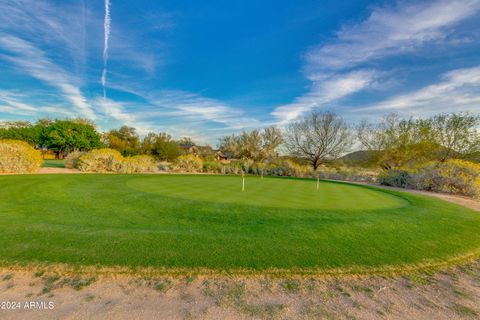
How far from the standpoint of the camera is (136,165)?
2270 cm

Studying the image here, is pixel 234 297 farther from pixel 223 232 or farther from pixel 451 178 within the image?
pixel 451 178

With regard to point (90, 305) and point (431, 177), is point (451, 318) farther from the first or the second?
point (431, 177)

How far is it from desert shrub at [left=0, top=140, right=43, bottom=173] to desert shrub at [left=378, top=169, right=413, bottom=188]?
30.2 m

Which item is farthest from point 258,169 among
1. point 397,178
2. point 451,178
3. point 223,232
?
point 223,232

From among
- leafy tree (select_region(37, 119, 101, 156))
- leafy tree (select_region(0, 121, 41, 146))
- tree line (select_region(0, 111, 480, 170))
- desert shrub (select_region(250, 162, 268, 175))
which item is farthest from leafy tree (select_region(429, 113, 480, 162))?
leafy tree (select_region(0, 121, 41, 146))

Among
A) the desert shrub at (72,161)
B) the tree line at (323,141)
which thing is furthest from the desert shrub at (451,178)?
the desert shrub at (72,161)

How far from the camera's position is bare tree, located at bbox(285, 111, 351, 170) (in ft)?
105

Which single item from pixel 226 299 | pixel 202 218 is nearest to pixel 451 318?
pixel 226 299

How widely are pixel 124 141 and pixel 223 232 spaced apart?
4617 cm

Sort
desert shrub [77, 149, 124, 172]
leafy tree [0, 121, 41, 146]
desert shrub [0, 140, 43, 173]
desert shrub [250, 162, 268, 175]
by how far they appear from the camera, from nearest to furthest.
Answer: desert shrub [0, 140, 43, 173] < desert shrub [77, 149, 124, 172] < desert shrub [250, 162, 268, 175] < leafy tree [0, 121, 41, 146]

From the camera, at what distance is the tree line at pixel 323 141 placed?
77.4 ft

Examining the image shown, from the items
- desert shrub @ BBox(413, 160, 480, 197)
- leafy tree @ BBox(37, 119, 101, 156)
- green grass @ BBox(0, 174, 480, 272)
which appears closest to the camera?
green grass @ BBox(0, 174, 480, 272)

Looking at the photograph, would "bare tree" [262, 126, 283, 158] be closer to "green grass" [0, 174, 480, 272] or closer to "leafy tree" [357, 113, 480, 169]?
"leafy tree" [357, 113, 480, 169]

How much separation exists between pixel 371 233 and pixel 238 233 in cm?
317
